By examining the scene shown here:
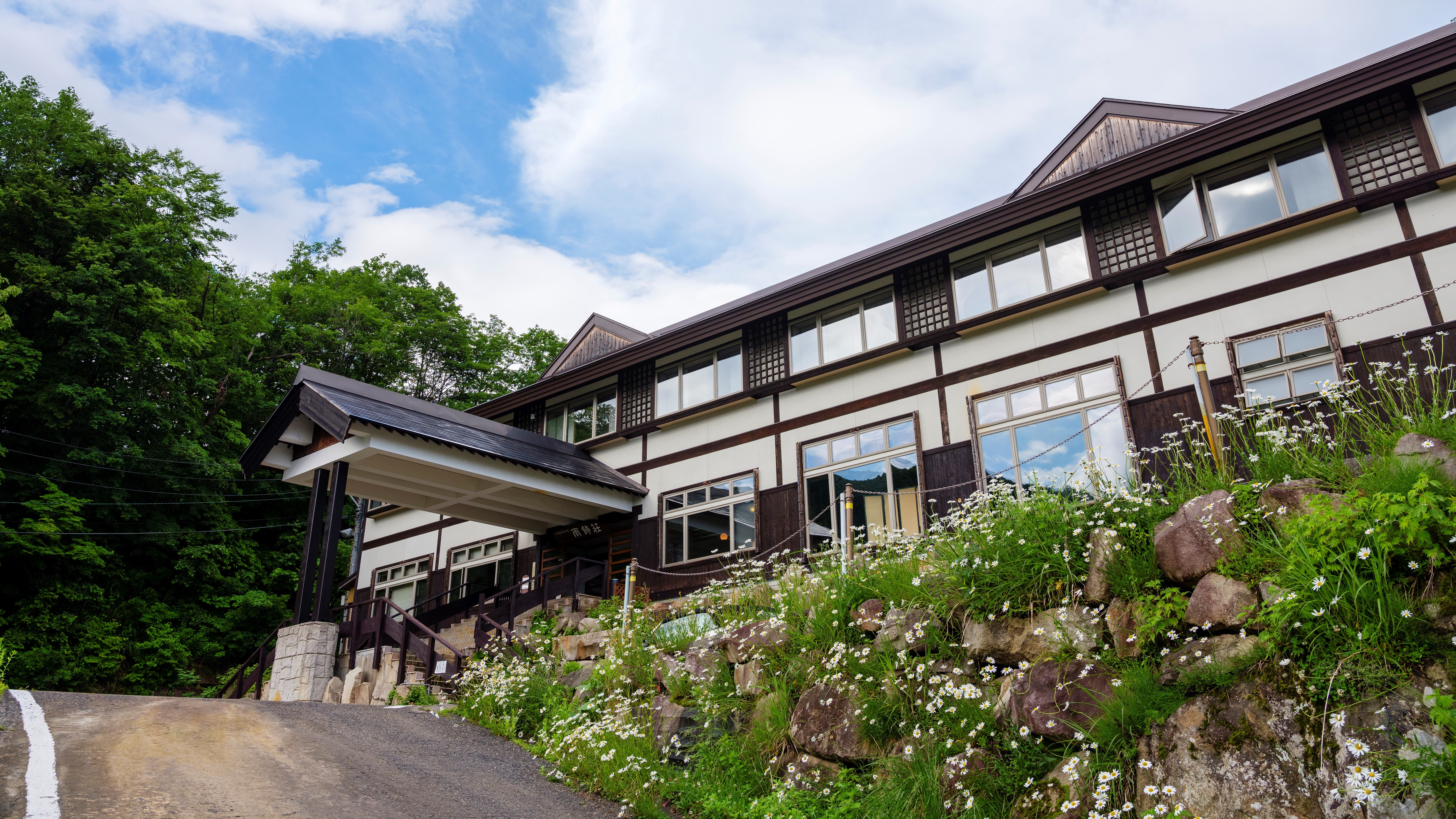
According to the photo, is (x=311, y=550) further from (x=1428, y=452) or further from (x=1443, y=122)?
(x=1443, y=122)

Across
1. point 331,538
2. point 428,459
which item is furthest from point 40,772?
point 331,538

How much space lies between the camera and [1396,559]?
5.04 meters

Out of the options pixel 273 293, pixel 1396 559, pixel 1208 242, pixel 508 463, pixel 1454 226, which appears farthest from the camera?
pixel 273 293

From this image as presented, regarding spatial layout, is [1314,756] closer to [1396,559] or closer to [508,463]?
[1396,559]

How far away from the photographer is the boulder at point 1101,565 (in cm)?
640

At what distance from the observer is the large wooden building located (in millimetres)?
10961

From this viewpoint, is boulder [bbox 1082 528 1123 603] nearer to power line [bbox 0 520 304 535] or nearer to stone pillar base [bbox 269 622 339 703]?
stone pillar base [bbox 269 622 339 703]

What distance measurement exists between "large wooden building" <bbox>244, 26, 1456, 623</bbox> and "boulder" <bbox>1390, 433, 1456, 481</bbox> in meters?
2.32

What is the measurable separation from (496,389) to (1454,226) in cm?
3320

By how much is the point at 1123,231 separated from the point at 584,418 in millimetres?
11437

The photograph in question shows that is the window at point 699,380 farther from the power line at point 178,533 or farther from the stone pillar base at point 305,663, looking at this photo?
the power line at point 178,533

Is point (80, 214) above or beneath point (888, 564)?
above

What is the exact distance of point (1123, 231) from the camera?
12.9 metres

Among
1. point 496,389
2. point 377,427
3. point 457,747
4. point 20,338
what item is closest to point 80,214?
point 20,338
